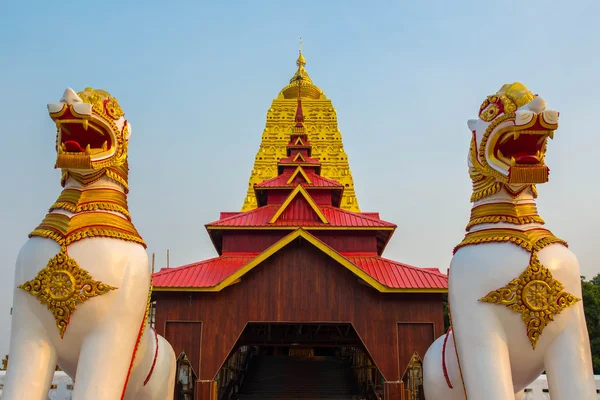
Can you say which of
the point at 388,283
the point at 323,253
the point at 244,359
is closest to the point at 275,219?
the point at 323,253

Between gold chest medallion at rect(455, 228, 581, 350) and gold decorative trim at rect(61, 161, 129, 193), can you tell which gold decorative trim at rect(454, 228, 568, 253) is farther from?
gold decorative trim at rect(61, 161, 129, 193)

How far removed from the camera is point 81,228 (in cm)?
564

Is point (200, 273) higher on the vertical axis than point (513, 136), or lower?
higher

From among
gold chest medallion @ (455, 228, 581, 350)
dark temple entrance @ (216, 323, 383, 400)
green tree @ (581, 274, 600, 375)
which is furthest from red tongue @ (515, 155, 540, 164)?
green tree @ (581, 274, 600, 375)

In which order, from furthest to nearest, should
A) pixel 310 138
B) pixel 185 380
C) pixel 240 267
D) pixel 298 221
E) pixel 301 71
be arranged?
pixel 301 71, pixel 310 138, pixel 298 221, pixel 240 267, pixel 185 380

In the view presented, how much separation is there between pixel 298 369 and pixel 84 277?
1288cm

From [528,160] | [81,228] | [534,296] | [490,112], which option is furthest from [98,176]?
[534,296]

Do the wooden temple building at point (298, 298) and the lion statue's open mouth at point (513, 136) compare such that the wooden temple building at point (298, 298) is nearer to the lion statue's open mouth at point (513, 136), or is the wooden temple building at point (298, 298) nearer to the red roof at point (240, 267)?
the red roof at point (240, 267)

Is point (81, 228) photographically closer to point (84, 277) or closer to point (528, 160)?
point (84, 277)

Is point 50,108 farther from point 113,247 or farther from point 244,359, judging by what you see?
point 244,359

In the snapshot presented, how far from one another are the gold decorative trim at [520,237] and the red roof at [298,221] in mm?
7882

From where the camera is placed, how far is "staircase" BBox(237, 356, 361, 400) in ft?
50.6

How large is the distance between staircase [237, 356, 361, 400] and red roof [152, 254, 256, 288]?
13.2 ft

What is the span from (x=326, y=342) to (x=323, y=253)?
3.09 meters
